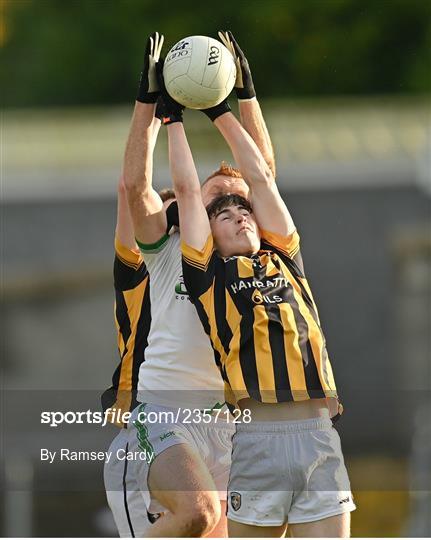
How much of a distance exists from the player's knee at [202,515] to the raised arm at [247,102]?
1.32 m

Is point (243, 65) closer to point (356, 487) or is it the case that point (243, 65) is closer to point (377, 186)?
point (356, 487)

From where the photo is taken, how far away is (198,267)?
4.69 m

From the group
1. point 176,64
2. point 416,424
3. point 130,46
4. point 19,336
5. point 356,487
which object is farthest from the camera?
point 130,46

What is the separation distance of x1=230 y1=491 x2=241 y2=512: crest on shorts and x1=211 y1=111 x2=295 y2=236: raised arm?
1028 millimetres

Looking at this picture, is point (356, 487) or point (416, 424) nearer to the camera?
point (356, 487)

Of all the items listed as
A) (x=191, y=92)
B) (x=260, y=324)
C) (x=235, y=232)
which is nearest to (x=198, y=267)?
(x=235, y=232)

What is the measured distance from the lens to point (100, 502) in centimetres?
1168

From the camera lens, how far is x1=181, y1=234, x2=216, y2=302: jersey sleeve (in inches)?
184

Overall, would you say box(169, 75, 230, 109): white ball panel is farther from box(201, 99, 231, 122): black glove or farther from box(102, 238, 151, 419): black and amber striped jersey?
box(102, 238, 151, 419): black and amber striped jersey

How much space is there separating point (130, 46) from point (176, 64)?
1091cm

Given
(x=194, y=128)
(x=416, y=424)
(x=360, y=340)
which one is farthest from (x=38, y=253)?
(x=416, y=424)

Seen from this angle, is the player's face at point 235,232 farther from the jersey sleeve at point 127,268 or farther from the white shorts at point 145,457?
the white shorts at point 145,457

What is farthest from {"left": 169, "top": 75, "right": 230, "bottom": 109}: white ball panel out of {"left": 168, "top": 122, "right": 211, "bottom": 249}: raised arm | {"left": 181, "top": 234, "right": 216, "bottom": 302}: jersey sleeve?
{"left": 181, "top": 234, "right": 216, "bottom": 302}: jersey sleeve

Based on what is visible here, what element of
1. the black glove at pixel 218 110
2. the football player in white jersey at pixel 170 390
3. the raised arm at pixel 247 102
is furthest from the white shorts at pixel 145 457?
the black glove at pixel 218 110
